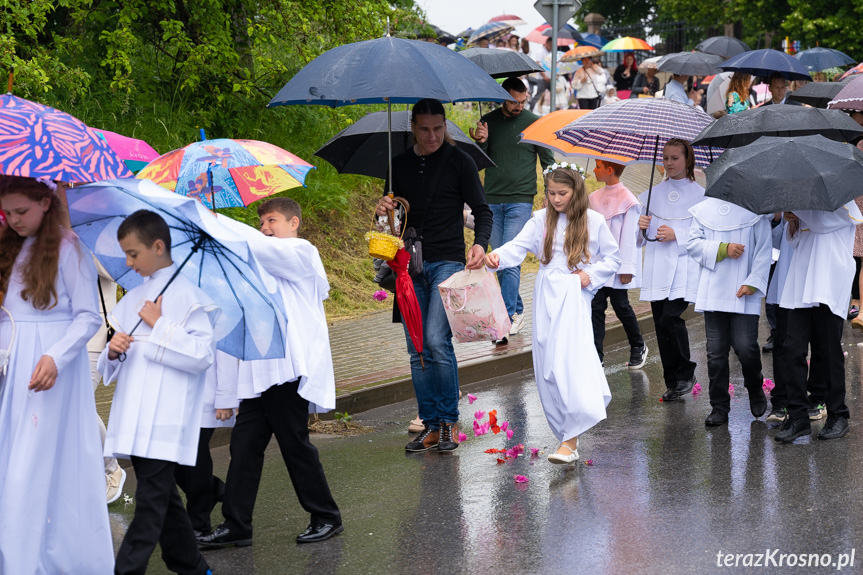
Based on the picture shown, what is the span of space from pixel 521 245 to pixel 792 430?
6.72 ft

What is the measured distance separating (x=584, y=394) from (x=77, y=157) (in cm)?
338

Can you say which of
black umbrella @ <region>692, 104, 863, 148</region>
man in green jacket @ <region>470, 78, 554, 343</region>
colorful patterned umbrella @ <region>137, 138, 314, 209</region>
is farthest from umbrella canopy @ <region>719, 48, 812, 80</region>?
colorful patterned umbrella @ <region>137, 138, 314, 209</region>

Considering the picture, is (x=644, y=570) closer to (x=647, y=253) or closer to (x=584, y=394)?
(x=584, y=394)

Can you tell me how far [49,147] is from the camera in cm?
441

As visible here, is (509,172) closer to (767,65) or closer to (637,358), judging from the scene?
(637,358)

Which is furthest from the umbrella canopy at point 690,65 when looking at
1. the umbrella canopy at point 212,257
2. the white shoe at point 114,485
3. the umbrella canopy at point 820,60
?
the umbrella canopy at point 212,257

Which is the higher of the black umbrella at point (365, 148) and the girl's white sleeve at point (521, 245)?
the black umbrella at point (365, 148)

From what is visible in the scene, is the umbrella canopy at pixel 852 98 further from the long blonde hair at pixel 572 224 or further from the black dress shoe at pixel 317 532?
the black dress shoe at pixel 317 532

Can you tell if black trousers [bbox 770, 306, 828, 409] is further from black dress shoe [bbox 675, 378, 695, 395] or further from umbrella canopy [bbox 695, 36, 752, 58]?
umbrella canopy [bbox 695, 36, 752, 58]

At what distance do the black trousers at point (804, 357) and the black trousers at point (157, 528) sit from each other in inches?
155

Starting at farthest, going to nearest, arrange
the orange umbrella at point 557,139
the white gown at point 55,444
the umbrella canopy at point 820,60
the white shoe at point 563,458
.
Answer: the umbrella canopy at point 820,60 → the orange umbrella at point 557,139 → the white shoe at point 563,458 → the white gown at point 55,444

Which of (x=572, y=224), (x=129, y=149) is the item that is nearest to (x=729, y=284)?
(x=572, y=224)

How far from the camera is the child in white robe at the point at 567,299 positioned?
21.9 ft

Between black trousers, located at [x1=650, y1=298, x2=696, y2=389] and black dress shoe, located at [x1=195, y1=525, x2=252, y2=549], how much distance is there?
13.3ft
